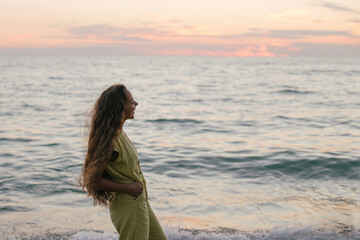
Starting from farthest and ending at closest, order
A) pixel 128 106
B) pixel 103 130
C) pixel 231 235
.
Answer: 1. pixel 231 235
2. pixel 128 106
3. pixel 103 130

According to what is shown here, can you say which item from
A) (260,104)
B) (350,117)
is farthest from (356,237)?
(260,104)

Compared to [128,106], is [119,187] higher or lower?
lower

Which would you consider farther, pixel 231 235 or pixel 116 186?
pixel 231 235

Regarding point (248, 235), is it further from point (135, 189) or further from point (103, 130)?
point (103, 130)

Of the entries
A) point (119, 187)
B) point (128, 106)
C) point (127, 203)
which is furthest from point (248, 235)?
point (128, 106)

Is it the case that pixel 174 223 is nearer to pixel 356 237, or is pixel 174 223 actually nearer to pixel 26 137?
pixel 356 237

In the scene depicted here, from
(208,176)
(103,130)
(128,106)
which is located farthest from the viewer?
(208,176)

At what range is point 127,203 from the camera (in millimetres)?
3250

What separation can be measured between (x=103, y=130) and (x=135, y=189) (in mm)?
522

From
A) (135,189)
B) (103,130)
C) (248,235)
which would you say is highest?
(103,130)

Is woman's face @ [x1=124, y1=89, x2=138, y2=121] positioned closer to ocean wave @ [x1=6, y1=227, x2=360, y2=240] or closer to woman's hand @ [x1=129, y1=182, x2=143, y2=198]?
woman's hand @ [x1=129, y1=182, x2=143, y2=198]

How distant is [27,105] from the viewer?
24984 millimetres

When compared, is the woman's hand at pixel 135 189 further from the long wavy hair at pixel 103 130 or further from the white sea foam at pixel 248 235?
the white sea foam at pixel 248 235

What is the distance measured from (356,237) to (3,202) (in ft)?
20.3
